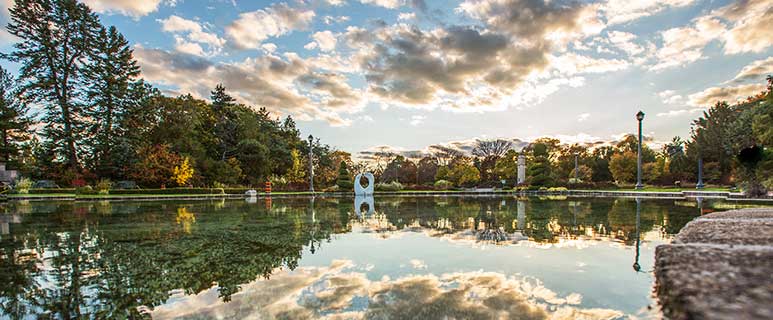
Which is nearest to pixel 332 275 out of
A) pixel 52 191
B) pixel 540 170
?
pixel 540 170

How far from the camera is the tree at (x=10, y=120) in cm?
2702

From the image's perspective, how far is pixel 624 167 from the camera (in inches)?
1565

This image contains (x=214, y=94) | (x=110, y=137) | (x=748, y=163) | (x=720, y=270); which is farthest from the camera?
(x=214, y=94)

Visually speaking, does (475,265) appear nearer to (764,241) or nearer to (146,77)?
(764,241)

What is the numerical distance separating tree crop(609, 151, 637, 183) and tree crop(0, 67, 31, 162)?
57.7 meters

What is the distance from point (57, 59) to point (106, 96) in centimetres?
398

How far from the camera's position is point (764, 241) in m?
2.61

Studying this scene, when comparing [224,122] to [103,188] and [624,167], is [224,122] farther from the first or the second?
[624,167]

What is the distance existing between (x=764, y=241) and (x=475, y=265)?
2263 millimetres

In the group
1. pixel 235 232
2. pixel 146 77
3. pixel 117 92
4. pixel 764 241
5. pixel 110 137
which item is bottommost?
pixel 235 232

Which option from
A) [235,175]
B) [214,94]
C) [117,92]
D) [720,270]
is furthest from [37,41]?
[720,270]

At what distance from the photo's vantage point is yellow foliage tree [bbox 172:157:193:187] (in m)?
26.3

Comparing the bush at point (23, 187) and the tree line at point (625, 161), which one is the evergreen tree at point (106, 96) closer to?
the bush at point (23, 187)

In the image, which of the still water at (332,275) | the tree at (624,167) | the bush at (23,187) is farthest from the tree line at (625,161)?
the bush at (23,187)
